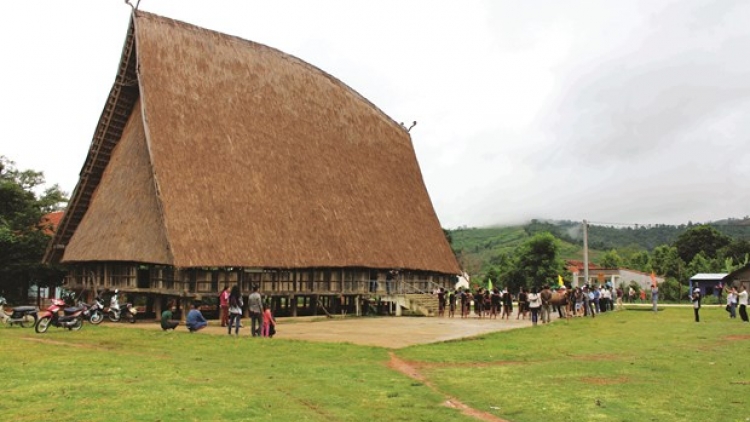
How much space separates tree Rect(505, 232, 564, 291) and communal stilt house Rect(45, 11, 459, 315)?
A: 20.9 metres

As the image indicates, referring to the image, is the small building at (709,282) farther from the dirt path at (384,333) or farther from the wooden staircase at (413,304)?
the dirt path at (384,333)

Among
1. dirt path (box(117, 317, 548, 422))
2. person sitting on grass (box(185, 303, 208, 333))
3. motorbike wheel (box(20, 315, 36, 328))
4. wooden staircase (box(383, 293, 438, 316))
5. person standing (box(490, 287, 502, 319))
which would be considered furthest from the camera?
wooden staircase (box(383, 293, 438, 316))

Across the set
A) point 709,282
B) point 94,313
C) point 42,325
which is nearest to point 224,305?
point 94,313

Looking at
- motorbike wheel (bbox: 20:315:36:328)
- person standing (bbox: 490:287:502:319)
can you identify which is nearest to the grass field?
motorbike wheel (bbox: 20:315:36:328)

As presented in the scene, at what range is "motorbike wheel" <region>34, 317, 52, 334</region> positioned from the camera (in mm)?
20672

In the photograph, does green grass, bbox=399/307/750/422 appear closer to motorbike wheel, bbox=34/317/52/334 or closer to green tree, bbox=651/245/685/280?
motorbike wheel, bbox=34/317/52/334

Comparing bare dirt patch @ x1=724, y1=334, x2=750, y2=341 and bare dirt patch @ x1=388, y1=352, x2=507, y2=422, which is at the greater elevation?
bare dirt patch @ x1=388, y1=352, x2=507, y2=422

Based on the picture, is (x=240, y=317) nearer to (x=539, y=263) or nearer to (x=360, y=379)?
(x=360, y=379)

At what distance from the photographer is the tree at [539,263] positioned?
57.9 meters

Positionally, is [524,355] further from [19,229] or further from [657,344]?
[19,229]

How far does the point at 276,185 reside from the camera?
32.8 meters

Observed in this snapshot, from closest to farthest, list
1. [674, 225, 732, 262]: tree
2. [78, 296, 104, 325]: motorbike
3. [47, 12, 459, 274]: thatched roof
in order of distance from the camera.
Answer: [78, 296, 104, 325]: motorbike < [47, 12, 459, 274]: thatched roof < [674, 225, 732, 262]: tree

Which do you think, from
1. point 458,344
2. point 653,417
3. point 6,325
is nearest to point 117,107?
point 6,325

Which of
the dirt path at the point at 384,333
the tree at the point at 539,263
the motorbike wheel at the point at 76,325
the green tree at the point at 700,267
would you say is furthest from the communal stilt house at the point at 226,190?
the green tree at the point at 700,267
